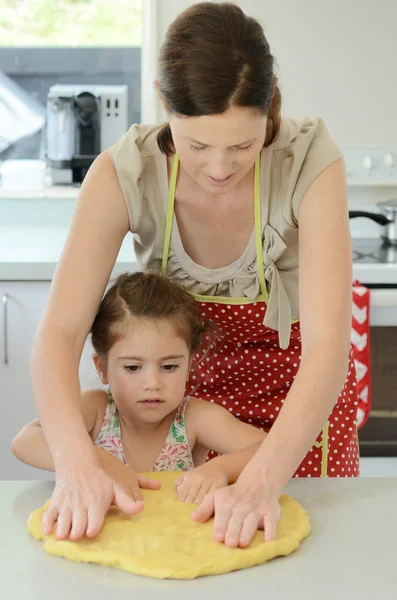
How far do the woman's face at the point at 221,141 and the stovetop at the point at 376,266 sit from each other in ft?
3.41

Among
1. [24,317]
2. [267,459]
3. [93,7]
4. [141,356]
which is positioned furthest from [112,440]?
[93,7]

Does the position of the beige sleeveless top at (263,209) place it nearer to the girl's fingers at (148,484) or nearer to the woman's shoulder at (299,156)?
the woman's shoulder at (299,156)

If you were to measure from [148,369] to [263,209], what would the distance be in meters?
0.31

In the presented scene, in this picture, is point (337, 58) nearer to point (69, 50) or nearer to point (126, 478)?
point (69, 50)

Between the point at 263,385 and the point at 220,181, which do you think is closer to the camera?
the point at 220,181

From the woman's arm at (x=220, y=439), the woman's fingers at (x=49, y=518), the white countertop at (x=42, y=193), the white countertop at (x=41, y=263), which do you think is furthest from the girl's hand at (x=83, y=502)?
the white countertop at (x=42, y=193)

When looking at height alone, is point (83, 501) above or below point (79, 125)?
below

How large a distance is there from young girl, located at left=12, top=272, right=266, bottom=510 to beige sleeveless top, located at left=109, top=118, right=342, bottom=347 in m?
0.06

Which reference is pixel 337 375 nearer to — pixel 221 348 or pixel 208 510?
pixel 208 510

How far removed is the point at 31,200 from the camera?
2.80 meters

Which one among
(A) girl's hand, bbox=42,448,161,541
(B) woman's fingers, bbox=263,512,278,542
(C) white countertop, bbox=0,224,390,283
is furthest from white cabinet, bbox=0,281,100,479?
(B) woman's fingers, bbox=263,512,278,542

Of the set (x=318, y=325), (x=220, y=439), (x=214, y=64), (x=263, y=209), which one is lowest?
(x=220, y=439)

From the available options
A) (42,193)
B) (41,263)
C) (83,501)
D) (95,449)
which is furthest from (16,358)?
(83,501)

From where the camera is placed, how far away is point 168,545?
967 mm
